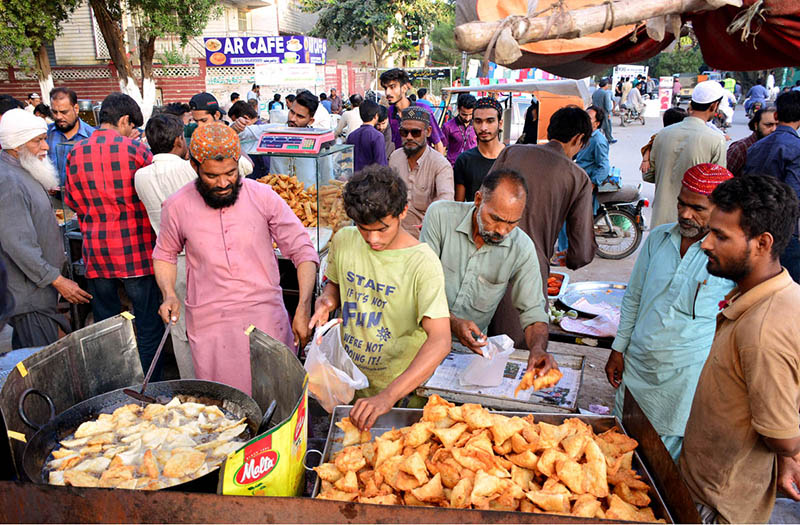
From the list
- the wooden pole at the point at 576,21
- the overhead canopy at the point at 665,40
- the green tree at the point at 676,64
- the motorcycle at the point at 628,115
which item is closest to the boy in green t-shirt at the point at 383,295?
the wooden pole at the point at 576,21

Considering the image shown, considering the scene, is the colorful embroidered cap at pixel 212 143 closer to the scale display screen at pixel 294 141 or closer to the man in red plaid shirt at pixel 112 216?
the man in red plaid shirt at pixel 112 216

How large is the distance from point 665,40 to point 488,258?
1.29 meters

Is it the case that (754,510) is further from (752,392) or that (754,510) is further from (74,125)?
(74,125)

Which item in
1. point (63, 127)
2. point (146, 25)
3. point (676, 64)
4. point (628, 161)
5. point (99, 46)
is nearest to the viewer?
point (63, 127)

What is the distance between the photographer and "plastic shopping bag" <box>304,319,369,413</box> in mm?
2236

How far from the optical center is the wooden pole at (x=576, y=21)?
73.3 inches

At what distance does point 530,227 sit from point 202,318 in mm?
2079

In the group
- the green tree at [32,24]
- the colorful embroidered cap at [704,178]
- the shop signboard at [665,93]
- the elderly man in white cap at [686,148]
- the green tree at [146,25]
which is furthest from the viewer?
the shop signboard at [665,93]

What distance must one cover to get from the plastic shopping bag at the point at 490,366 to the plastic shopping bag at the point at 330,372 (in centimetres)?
45

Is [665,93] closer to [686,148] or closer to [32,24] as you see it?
[686,148]

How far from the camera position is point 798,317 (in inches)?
67.1

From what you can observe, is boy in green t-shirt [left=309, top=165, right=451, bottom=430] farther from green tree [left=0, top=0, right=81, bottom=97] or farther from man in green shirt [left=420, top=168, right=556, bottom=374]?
green tree [left=0, top=0, right=81, bottom=97]

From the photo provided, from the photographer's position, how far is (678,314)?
244 centimetres

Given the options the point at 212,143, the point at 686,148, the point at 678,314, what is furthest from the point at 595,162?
the point at 212,143
